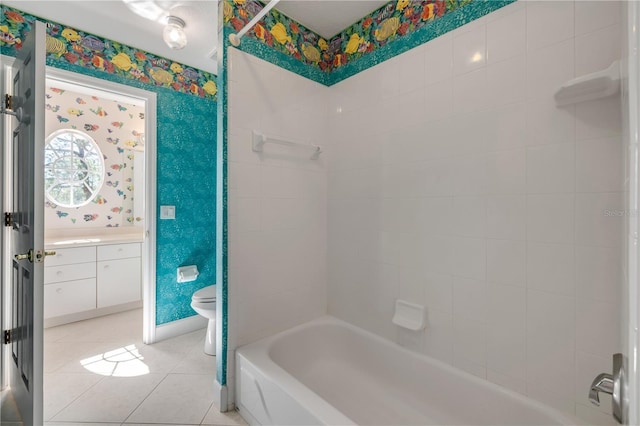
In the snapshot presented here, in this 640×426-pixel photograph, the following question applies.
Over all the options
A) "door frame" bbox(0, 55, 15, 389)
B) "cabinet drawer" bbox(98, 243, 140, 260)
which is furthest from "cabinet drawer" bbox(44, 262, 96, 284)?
"door frame" bbox(0, 55, 15, 389)

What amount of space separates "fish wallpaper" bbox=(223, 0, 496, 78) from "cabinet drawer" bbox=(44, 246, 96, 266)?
267 centimetres

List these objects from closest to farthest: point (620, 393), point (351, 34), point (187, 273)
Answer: point (620, 393), point (351, 34), point (187, 273)

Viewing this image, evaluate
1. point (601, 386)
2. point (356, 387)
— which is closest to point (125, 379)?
point (356, 387)

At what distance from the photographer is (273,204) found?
184 centimetres

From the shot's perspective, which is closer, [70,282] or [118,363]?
[118,363]

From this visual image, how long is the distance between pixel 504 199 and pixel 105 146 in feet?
14.1

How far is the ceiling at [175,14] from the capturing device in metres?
1.77

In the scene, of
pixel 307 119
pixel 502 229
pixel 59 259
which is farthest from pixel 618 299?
pixel 59 259

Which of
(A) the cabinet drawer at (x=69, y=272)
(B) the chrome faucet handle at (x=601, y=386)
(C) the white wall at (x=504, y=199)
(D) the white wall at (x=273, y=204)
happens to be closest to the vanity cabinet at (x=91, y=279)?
(A) the cabinet drawer at (x=69, y=272)

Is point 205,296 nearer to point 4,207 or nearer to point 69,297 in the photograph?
point 4,207

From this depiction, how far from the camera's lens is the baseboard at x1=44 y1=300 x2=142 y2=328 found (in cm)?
270

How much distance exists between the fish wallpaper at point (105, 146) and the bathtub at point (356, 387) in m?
3.04

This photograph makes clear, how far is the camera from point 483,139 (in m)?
1.37

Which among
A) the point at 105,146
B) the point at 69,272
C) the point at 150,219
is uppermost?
the point at 105,146
